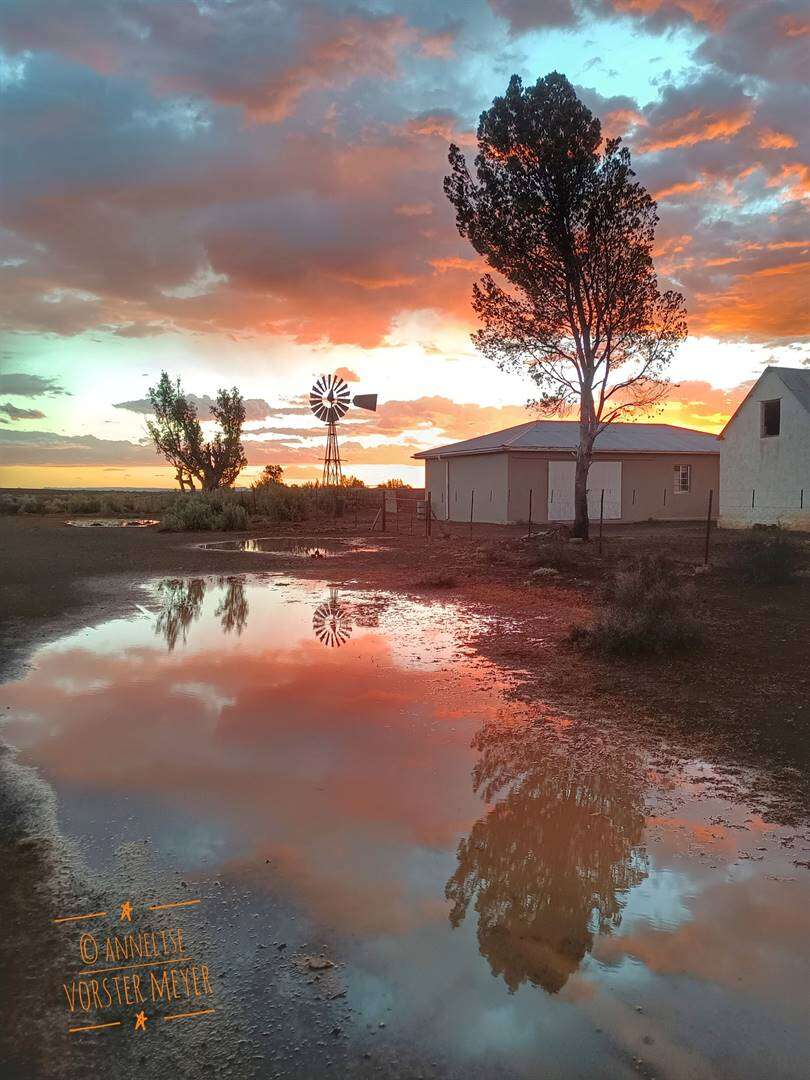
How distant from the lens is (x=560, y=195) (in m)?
21.7

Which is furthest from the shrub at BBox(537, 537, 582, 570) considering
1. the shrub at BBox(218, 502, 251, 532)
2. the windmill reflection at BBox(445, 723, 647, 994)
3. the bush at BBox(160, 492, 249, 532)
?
the bush at BBox(160, 492, 249, 532)

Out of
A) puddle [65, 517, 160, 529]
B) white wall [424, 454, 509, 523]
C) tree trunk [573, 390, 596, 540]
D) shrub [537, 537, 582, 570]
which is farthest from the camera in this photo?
puddle [65, 517, 160, 529]

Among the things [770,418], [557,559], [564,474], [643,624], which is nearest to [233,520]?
[564,474]

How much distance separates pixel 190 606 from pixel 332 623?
318cm

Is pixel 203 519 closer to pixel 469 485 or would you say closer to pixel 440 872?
pixel 469 485

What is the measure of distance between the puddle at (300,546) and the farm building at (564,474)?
663 centimetres

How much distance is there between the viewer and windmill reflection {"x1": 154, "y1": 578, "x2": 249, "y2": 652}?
1071cm

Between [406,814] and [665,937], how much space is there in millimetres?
1729

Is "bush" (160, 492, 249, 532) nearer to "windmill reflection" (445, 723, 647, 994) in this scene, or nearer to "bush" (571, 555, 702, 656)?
"bush" (571, 555, 702, 656)

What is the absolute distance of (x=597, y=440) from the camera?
3139cm

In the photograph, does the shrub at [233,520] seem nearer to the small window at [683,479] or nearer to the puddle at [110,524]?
the puddle at [110,524]

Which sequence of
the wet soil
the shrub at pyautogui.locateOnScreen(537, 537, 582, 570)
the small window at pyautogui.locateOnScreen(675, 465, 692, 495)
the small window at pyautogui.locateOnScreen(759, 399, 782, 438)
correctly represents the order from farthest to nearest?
the small window at pyautogui.locateOnScreen(675, 465, 692, 495)
the small window at pyautogui.locateOnScreen(759, 399, 782, 438)
the shrub at pyautogui.locateOnScreen(537, 537, 582, 570)
the wet soil

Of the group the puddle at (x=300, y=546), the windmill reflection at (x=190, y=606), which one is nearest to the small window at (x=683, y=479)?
the puddle at (x=300, y=546)

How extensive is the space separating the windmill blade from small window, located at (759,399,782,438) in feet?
79.1
